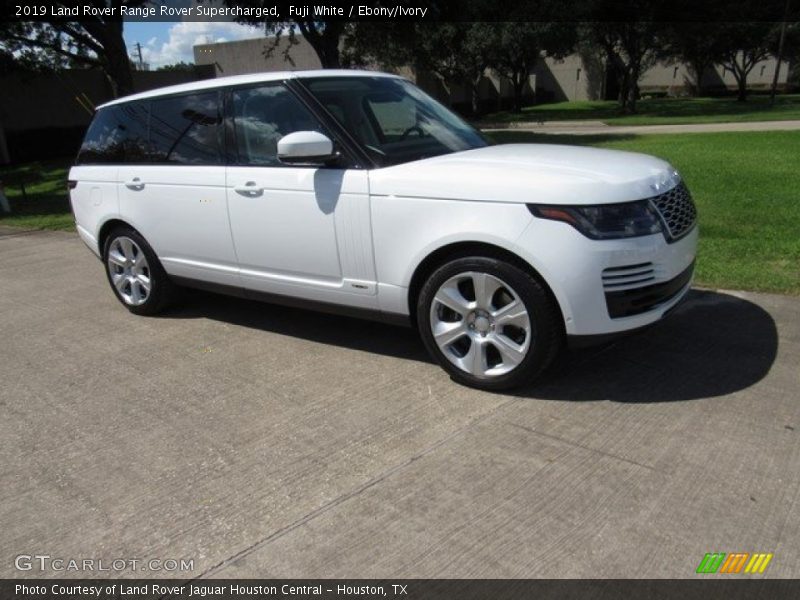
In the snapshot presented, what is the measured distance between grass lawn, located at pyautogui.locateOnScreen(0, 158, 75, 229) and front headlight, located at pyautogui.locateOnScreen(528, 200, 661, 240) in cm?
940

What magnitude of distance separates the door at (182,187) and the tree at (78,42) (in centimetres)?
1584

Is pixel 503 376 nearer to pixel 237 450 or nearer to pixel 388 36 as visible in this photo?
pixel 237 450

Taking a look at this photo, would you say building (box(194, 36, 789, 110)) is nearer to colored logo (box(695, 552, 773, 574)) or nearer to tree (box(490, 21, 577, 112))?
tree (box(490, 21, 577, 112))

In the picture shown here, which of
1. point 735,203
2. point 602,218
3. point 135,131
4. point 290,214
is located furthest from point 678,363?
point 735,203

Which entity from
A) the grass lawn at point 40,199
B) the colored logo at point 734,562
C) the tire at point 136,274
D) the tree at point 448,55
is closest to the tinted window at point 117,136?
the tire at point 136,274

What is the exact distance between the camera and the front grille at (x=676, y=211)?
11.4ft

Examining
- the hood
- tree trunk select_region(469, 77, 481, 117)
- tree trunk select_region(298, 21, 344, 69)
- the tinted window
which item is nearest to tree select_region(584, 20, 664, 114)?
A: tree trunk select_region(469, 77, 481, 117)

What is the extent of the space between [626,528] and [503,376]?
122 centimetres

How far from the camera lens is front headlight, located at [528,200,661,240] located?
3260 millimetres

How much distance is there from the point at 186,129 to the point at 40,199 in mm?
11915

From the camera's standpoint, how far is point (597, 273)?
326 cm

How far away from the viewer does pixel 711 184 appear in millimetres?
9602

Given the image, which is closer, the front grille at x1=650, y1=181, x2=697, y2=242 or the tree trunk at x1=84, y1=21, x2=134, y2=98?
the front grille at x1=650, y1=181, x2=697, y2=242

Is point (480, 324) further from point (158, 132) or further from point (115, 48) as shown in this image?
point (115, 48)
